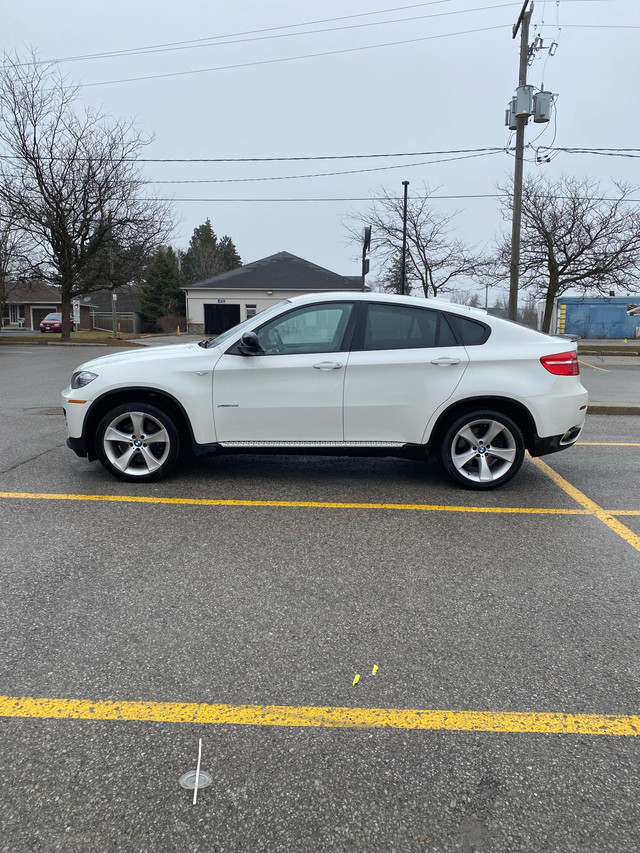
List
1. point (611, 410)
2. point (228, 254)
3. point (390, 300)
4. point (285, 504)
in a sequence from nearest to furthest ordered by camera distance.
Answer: point (285, 504) < point (390, 300) < point (611, 410) < point (228, 254)

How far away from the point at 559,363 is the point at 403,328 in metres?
1.38

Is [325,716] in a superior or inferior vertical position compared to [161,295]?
inferior

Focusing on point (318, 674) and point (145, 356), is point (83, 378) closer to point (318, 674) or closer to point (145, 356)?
point (145, 356)

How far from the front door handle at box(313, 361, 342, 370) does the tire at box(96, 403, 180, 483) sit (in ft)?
4.49

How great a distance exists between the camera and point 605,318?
4216cm

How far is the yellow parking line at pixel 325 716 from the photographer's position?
2369 millimetres

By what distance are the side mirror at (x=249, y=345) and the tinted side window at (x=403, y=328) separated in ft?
3.06

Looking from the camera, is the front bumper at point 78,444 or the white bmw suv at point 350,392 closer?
the white bmw suv at point 350,392

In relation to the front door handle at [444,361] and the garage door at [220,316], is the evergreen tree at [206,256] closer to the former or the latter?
the garage door at [220,316]

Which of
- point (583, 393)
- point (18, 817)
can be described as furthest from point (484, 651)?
point (583, 393)

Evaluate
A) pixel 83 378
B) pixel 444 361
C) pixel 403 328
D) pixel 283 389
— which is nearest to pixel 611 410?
pixel 444 361

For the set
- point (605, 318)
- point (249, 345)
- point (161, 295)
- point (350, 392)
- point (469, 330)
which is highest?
point (161, 295)

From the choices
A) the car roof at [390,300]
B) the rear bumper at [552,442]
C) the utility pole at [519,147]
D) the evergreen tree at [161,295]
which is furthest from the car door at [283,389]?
the evergreen tree at [161,295]

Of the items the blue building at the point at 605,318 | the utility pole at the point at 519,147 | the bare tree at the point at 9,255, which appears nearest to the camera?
the utility pole at the point at 519,147
